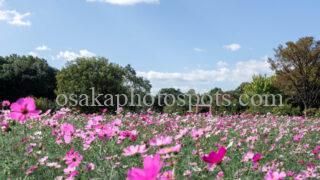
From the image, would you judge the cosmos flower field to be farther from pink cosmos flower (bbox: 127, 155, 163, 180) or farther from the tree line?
the tree line

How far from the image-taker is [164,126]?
8234 millimetres

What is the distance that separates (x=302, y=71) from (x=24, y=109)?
130 feet

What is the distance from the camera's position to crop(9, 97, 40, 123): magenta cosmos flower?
2275 mm

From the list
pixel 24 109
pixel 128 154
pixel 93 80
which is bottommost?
pixel 128 154

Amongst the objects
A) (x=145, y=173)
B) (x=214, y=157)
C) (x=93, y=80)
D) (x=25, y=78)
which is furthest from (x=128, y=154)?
(x=25, y=78)

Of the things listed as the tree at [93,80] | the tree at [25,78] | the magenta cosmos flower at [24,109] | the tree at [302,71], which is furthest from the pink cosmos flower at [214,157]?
the tree at [25,78]

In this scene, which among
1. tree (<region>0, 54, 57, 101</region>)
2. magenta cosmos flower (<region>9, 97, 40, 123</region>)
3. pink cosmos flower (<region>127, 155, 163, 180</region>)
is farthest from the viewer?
tree (<region>0, 54, 57, 101</region>)

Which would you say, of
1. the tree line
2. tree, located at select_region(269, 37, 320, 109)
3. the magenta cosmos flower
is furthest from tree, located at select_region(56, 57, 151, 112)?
the magenta cosmos flower

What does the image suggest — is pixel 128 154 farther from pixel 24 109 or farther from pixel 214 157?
pixel 214 157

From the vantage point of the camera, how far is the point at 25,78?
157 feet

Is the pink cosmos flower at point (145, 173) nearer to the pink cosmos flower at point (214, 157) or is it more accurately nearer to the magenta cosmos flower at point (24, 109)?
the pink cosmos flower at point (214, 157)

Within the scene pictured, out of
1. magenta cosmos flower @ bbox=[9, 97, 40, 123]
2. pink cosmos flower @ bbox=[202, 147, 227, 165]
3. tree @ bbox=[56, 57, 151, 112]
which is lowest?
pink cosmos flower @ bbox=[202, 147, 227, 165]

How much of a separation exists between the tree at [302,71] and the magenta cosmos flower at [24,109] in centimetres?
3872

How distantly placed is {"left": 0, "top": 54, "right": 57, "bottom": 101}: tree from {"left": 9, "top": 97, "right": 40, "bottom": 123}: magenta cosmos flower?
148 ft
